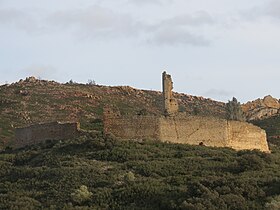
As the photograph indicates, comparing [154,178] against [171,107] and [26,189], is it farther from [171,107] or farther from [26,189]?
[171,107]

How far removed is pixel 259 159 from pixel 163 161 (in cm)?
449

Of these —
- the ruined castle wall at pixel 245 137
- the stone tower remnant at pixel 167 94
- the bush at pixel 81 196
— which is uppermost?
the stone tower remnant at pixel 167 94

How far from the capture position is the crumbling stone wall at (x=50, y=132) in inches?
1624

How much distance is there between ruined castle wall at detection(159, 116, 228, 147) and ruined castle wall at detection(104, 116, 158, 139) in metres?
0.50

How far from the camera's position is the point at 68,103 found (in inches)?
2468

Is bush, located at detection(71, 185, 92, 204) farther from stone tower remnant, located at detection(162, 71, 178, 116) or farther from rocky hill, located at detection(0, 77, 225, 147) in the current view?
rocky hill, located at detection(0, 77, 225, 147)

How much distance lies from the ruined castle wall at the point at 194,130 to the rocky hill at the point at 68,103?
10.5 metres

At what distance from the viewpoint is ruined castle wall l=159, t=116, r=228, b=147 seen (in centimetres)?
4116

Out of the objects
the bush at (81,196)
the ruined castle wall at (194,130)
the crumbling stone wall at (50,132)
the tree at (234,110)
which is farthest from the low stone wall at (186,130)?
the tree at (234,110)

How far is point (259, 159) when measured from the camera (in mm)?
36438

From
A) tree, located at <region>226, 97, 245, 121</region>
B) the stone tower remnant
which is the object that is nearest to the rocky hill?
tree, located at <region>226, 97, 245, 121</region>

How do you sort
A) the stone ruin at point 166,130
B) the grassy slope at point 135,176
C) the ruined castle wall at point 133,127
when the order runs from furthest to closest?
the stone ruin at point 166,130 < the ruined castle wall at point 133,127 < the grassy slope at point 135,176

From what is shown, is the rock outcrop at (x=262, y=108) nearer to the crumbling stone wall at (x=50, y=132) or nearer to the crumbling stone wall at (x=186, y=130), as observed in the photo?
the crumbling stone wall at (x=186, y=130)

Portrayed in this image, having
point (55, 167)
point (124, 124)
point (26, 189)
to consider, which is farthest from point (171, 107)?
point (26, 189)
